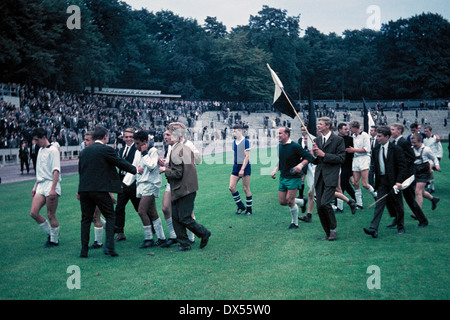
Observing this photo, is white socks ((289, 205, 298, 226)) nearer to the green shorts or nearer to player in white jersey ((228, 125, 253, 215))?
the green shorts

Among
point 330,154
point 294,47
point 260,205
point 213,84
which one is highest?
point 294,47

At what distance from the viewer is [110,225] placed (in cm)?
686

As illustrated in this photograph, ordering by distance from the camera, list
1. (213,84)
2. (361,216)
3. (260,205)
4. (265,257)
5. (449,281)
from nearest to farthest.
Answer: (449,281) < (265,257) < (361,216) < (260,205) < (213,84)

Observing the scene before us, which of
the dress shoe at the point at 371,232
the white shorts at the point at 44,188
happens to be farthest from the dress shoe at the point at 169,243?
the dress shoe at the point at 371,232

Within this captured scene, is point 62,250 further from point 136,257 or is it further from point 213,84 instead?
point 213,84

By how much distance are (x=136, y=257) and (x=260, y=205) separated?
17.2 feet

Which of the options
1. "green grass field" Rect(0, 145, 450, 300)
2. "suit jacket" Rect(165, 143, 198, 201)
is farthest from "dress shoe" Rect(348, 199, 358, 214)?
"suit jacket" Rect(165, 143, 198, 201)

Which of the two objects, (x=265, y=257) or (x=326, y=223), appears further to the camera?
(x=326, y=223)

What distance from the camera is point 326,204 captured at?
7246 mm

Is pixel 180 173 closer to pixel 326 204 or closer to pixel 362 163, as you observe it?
pixel 326 204

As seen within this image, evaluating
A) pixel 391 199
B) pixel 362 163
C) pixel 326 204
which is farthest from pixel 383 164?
pixel 362 163

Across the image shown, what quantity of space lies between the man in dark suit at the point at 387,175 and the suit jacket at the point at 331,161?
0.80 m

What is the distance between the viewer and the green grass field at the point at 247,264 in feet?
16.2
